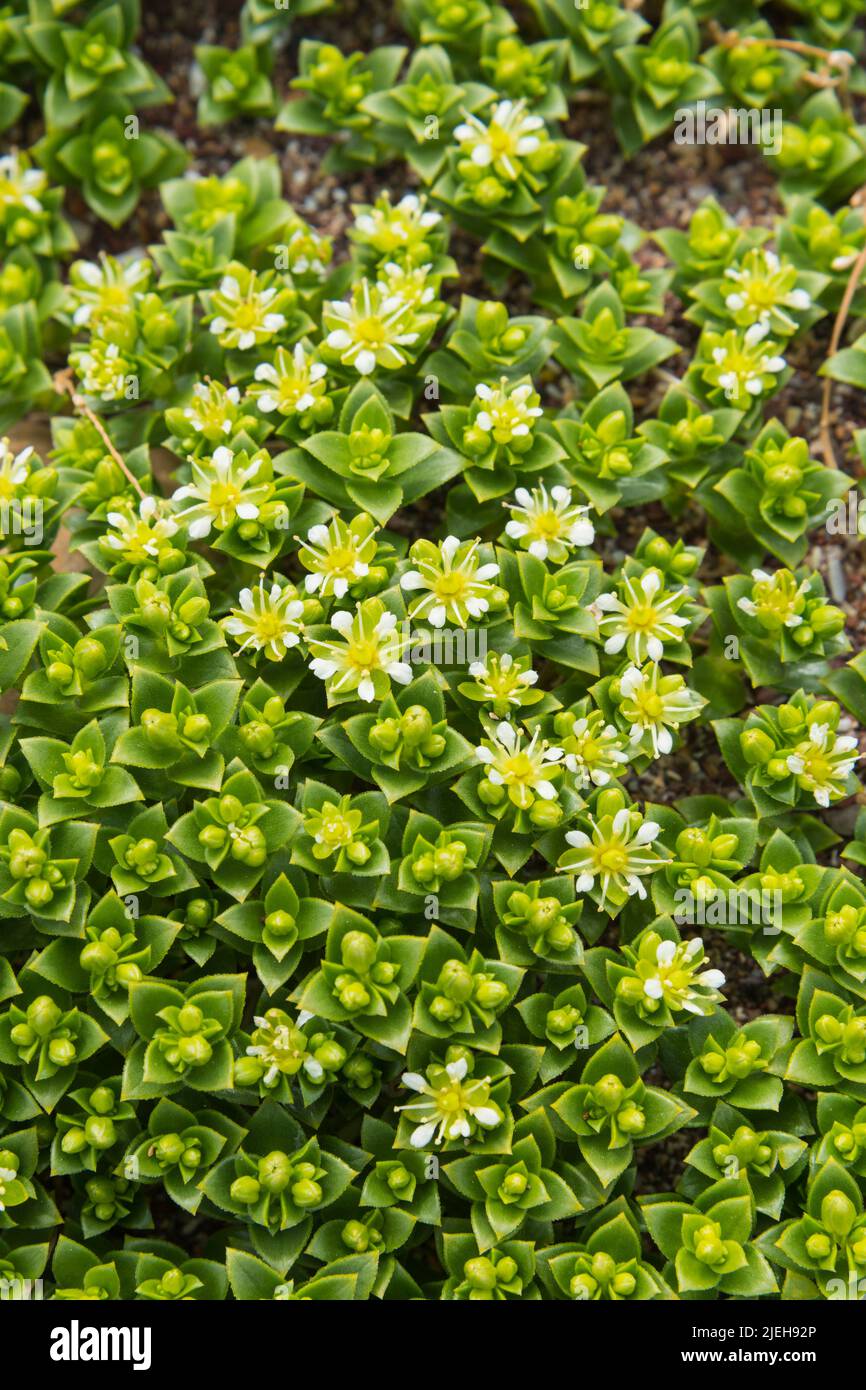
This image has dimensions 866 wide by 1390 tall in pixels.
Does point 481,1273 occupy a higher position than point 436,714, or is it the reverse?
point 436,714

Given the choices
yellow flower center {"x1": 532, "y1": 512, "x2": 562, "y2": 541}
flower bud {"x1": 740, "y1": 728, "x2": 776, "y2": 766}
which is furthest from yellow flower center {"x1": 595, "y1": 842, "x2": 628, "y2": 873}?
yellow flower center {"x1": 532, "y1": 512, "x2": 562, "y2": 541}

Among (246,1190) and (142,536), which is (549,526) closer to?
(142,536)

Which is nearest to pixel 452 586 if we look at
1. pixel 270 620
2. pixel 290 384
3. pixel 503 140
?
pixel 270 620

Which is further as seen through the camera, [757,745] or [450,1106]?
[757,745]

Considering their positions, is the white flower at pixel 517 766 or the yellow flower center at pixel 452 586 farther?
the yellow flower center at pixel 452 586

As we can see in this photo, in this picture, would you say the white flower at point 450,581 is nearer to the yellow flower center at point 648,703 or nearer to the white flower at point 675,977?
the yellow flower center at point 648,703

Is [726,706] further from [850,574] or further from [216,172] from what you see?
[216,172]

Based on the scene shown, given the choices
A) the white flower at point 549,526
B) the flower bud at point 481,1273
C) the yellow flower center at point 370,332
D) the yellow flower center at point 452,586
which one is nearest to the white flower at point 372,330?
the yellow flower center at point 370,332

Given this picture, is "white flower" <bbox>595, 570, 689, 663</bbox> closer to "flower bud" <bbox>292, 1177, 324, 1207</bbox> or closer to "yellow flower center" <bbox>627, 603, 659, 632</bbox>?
"yellow flower center" <bbox>627, 603, 659, 632</bbox>

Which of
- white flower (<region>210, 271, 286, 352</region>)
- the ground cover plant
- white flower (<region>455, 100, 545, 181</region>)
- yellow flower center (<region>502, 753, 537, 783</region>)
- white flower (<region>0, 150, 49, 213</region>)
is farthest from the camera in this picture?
white flower (<region>0, 150, 49, 213</region>)
